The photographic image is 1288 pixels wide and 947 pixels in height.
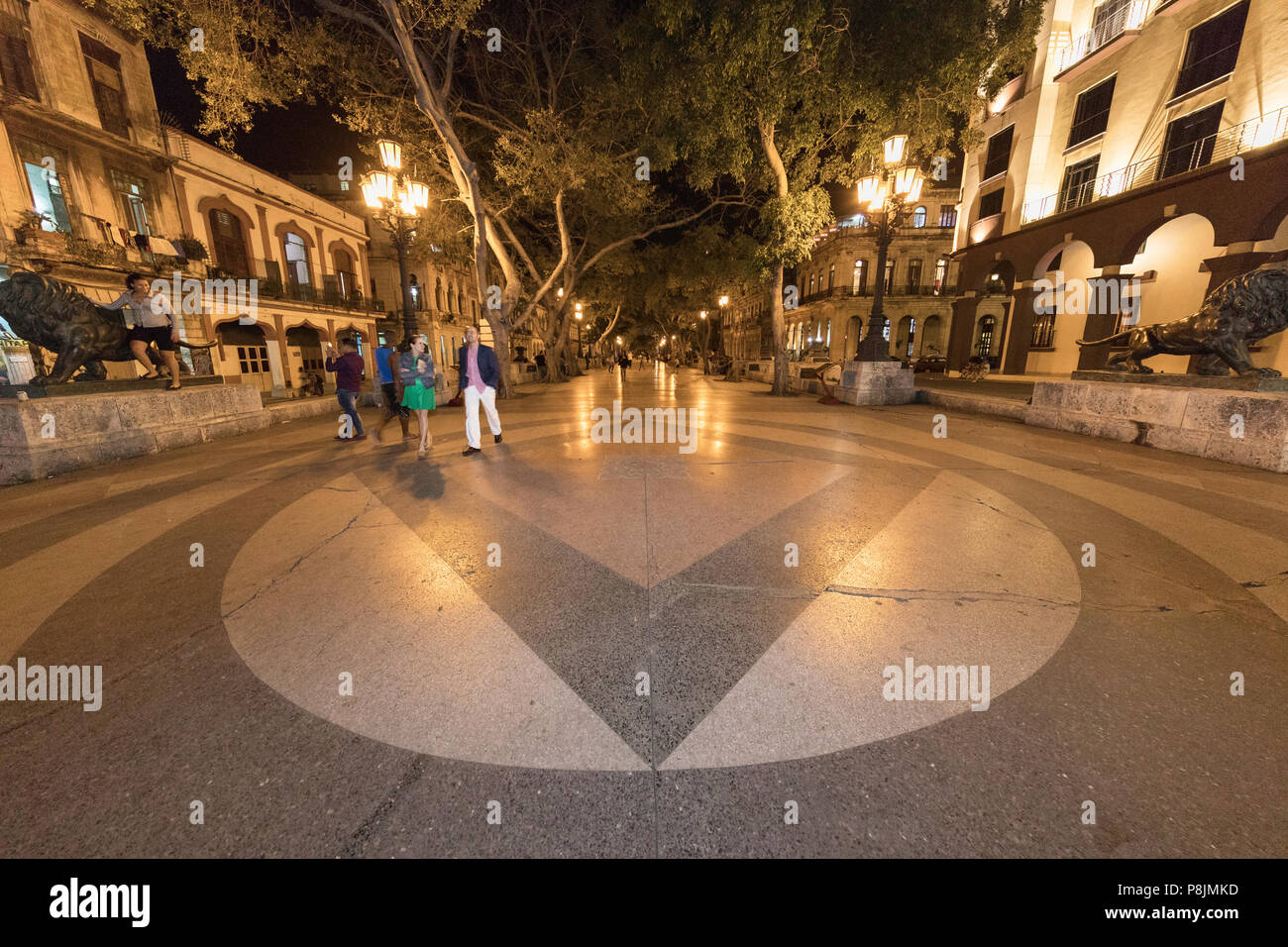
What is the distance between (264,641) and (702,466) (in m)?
4.64

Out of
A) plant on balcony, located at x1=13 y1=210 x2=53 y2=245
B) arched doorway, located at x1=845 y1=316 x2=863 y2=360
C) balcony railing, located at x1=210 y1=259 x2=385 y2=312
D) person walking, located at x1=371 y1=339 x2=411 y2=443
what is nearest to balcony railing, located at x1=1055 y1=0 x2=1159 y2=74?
arched doorway, located at x1=845 y1=316 x2=863 y2=360

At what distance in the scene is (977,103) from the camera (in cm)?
1214

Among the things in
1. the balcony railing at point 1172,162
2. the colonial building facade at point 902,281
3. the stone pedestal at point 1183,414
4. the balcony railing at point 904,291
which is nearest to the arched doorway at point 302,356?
the colonial building facade at point 902,281

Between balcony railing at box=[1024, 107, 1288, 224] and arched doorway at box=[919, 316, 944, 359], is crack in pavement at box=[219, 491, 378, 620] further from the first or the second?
arched doorway at box=[919, 316, 944, 359]

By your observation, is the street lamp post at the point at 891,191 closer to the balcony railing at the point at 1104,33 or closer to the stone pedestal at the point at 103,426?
the stone pedestal at the point at 103,426

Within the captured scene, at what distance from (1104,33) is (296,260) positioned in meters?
34.8

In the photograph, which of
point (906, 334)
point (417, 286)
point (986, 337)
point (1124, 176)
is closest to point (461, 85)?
point (417, 286)

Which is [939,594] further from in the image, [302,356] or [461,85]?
[302,356]

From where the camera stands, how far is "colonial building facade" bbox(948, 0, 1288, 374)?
41.3 ft

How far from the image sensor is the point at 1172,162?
14750mm

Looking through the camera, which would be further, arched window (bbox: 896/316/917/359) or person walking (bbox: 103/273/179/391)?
arched window (bbox: 896/316/917/359)

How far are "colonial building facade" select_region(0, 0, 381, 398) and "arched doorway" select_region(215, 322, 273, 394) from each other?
5 centimetres

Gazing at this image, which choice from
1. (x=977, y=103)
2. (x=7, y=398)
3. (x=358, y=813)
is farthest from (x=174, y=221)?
(x=977, y=103)
